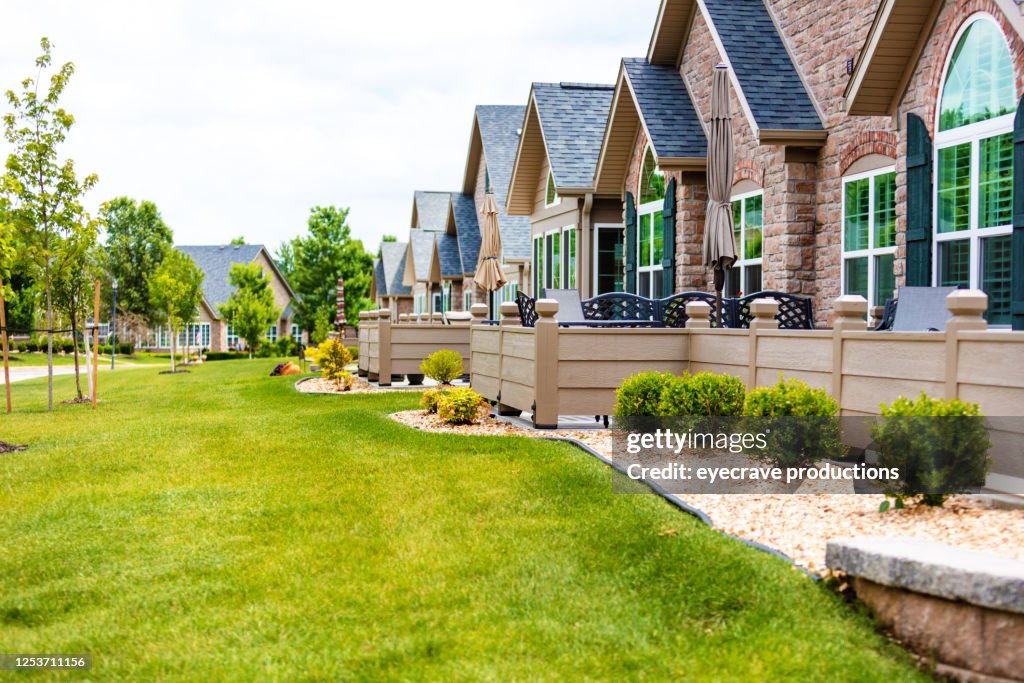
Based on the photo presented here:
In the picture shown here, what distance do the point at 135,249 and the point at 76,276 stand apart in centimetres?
5099

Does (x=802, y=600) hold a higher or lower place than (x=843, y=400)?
lower

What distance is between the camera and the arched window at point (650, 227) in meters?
17.7

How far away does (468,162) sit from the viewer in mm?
37750

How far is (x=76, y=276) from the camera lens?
20.4m

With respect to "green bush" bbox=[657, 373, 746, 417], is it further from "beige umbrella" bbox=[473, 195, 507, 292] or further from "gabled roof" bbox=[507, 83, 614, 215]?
"gabled roof" bbox=[507, 83, 614, 215]

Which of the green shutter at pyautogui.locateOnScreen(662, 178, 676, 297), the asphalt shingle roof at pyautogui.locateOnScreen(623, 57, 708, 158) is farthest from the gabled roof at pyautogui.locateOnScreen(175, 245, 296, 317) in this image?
the green shutter at pyautogui.locateOnScreen(662, 178, 676, 297)

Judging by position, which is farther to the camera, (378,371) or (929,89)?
(378,371)

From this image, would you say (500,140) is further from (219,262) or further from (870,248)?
(219,262)

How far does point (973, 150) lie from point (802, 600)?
689 centimetres

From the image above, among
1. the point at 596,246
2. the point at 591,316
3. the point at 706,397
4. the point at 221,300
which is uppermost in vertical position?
the point at 596,246

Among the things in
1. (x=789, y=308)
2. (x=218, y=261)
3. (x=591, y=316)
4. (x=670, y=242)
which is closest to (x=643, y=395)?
(x=789, y=308)

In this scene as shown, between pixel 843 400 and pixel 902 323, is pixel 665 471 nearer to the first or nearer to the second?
pixel 843 400

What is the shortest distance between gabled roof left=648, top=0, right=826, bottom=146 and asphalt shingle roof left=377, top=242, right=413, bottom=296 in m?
35.6

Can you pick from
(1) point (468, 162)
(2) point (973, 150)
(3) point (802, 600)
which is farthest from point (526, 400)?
(1) point (468, 162)
